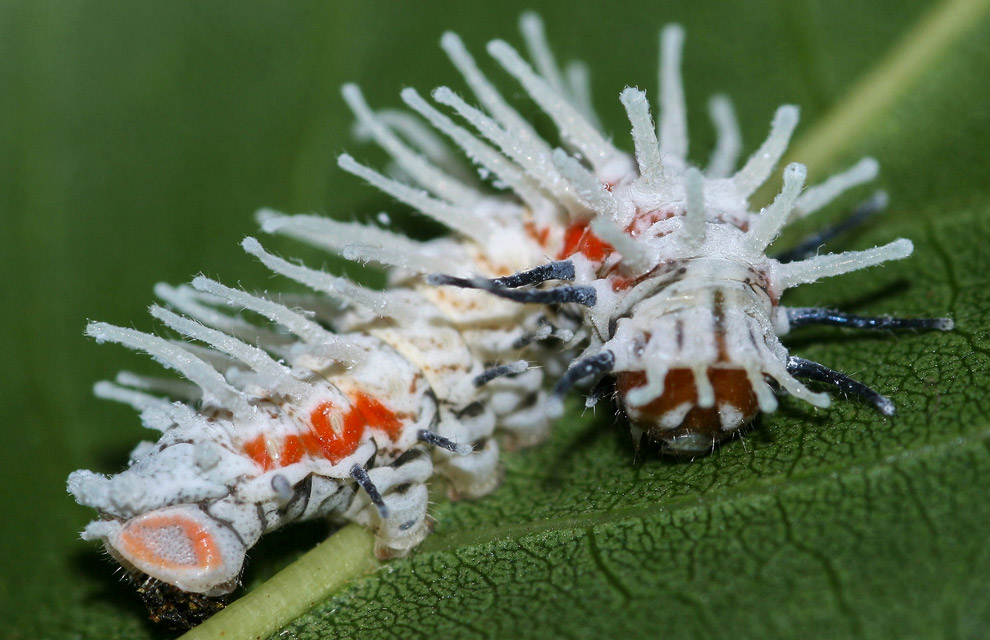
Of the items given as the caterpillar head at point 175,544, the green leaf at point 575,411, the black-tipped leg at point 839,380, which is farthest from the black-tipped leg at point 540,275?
the caterpillar head at point 175,544

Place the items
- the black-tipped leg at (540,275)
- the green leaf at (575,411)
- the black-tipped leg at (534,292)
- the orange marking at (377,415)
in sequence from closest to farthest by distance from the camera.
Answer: the green leaf at (575,411), the black-tipped leg at (534,292), the black-tipped leg at (540,275), the orange marking at (377,415)

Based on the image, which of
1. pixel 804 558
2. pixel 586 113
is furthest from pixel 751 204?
pixel 804 558

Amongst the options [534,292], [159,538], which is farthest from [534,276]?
[159,538]

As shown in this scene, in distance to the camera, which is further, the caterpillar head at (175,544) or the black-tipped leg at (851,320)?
the black-tipped leg at (851,320)

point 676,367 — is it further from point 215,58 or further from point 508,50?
point 215,58

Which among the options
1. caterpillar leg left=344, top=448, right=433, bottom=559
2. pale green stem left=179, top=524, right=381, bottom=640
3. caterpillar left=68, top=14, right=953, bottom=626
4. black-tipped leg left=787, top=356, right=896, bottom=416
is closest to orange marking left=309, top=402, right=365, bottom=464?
caterpillar left=68, top=14, right=953, bottom=626

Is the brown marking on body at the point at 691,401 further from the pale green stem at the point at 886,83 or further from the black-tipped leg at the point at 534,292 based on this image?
the pale green stem at the point at 886,83

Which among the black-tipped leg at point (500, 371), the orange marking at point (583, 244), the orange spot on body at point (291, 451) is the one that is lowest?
the orange spot on body at point (291, 451)
